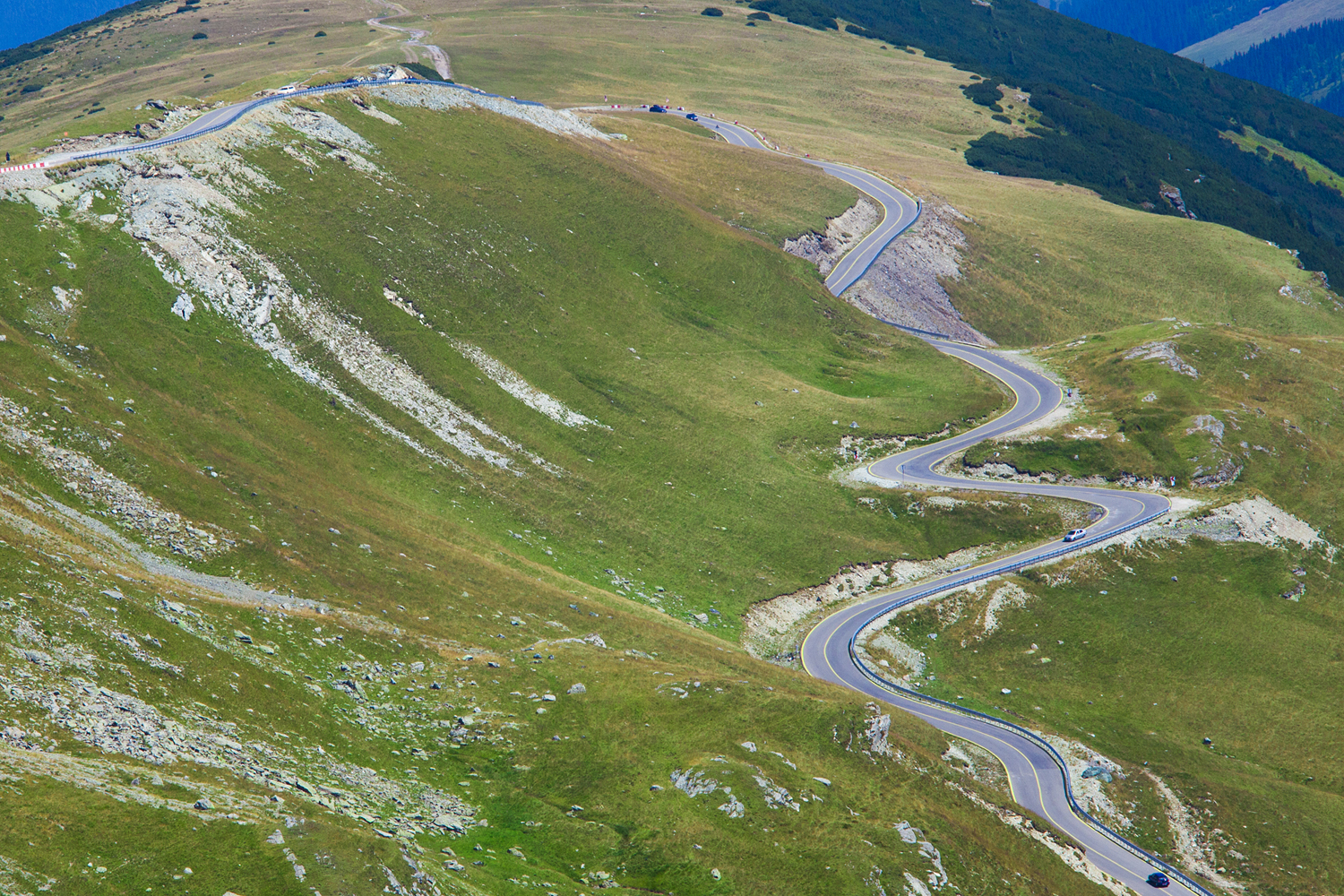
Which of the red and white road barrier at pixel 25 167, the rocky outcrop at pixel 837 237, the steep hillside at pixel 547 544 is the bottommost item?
the steep hillside at pixel 547 544

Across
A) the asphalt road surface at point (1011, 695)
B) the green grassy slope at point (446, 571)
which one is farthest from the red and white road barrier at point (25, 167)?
the asphalt road surface at point (1011, 695)

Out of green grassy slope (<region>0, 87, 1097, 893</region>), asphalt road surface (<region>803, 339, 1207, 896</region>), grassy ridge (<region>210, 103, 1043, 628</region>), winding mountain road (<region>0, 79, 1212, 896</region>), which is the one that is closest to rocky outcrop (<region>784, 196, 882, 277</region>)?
grassy ridge (<region>210, 103, 1043, 628</region>)

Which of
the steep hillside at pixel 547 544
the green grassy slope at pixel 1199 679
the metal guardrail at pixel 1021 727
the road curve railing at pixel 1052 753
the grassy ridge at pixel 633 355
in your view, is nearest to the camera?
the steep hillside at pixel 547 544

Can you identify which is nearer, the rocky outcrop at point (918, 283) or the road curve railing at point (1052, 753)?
the road curve railing at point (1052, 753)

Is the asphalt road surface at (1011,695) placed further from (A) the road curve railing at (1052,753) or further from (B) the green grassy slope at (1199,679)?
(B) the green grassy slope at (1199,679)

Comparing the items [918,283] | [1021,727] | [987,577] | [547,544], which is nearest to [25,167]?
[547,544]

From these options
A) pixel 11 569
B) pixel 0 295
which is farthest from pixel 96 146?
pixel 11 569

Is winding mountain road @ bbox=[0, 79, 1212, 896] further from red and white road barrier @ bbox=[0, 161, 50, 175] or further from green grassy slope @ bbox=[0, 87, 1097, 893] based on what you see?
green grassy slope @ bbox=[0, 87, 1097, 893]

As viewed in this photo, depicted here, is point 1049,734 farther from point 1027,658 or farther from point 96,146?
point 96,146
